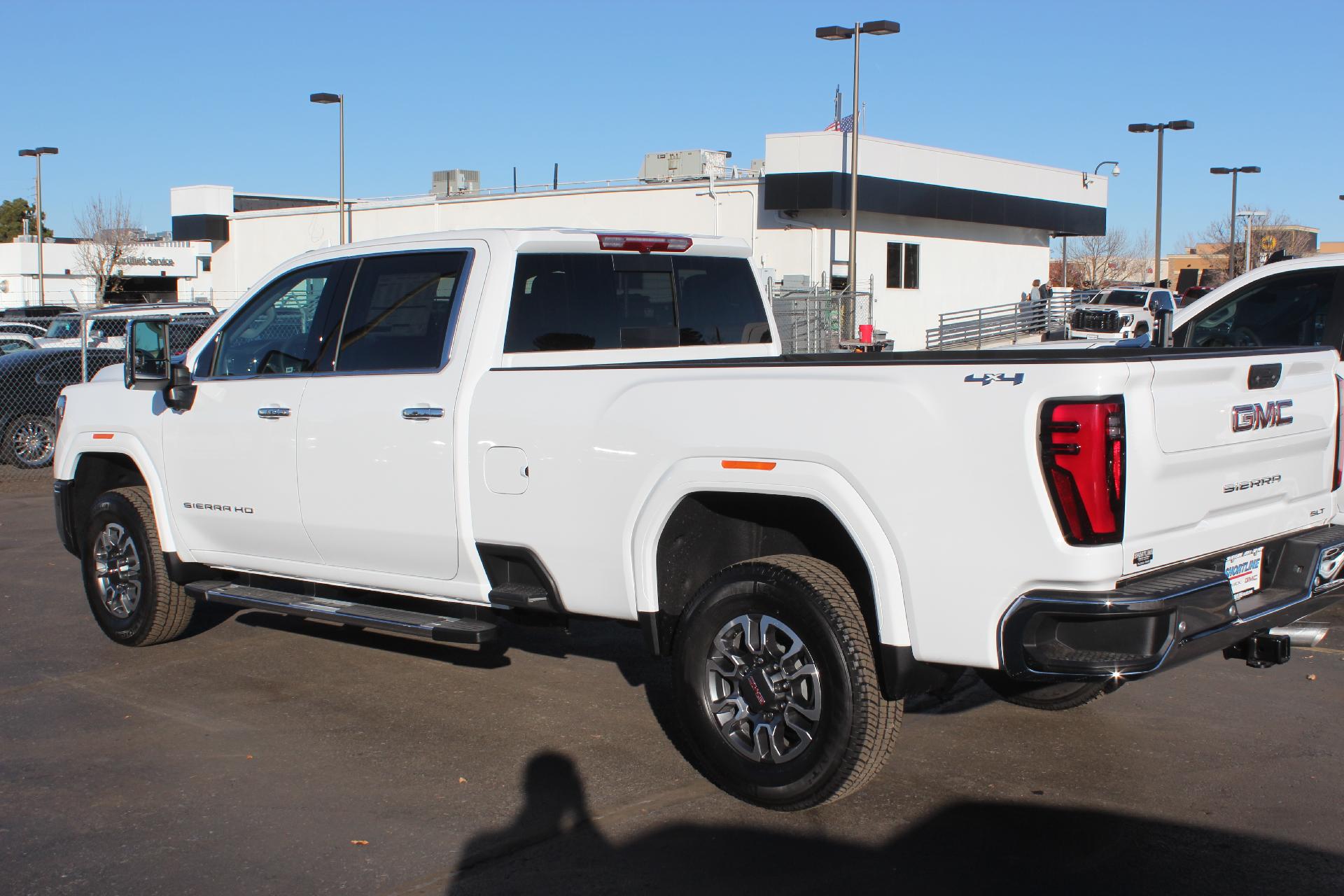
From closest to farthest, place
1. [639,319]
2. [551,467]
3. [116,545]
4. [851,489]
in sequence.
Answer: [851,489], [551,467], [639,319], [116,545]

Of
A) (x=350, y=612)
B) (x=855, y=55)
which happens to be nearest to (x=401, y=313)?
(x=350, y=612)

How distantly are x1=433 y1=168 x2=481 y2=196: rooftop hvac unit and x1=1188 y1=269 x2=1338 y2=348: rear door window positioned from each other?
35190mm

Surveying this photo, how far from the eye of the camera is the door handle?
571cm

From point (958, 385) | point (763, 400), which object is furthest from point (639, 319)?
point (958, 385)

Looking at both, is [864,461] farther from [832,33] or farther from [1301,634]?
[832,33]

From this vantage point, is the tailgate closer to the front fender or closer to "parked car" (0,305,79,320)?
the front fender

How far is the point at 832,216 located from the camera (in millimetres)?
36188

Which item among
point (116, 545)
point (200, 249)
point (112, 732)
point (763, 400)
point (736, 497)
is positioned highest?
point (200, 249)

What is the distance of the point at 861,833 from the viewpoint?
4637 millimetres

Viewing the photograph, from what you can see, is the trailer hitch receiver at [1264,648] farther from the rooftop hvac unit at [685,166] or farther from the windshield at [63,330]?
the rooftop hvac unit at [685,166]

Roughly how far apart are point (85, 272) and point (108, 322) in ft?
151

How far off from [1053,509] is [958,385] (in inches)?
19.2

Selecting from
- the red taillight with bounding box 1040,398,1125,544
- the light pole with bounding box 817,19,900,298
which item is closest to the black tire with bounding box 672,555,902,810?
the red taillight with bounding box 1040,398,1125,544

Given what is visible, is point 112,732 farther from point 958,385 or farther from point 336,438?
point 958,385
